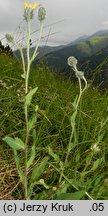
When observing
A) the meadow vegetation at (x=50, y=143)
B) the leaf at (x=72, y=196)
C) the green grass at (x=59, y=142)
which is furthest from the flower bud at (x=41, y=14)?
the leaf at (x=72, y=196)

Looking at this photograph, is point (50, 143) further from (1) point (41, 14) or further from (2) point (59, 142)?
(1) point (41, 14)

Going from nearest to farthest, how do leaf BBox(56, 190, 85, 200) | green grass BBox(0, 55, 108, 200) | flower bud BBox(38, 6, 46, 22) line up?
flower bud BBox(38, 6, 46, 22) < leaf BBox(56, 190, 85, 200) < green grass BBox(0, 55, 108, 200)

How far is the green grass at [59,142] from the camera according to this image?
274 cm

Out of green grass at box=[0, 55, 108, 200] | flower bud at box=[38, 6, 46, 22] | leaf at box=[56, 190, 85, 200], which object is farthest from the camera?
green grass at box=[0, 55, 108, 200]

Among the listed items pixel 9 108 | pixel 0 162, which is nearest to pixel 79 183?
pixel 0 162

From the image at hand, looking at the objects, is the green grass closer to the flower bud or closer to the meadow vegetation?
the meadow vegetation

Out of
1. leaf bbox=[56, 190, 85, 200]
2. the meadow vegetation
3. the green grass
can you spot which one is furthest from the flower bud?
leaf bbox=[56, 190, 85, 200]

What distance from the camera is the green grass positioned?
8.98ft

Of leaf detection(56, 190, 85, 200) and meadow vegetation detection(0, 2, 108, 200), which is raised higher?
meadow vegetation detection(0, 2, 108, 200)

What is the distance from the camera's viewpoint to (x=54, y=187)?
2650 mm

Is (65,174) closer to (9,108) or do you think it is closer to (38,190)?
(38,190)

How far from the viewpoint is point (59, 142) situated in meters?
3.37

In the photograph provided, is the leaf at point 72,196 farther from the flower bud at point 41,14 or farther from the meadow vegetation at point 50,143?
the flower bud at point 41,14

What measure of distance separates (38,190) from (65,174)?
0.74ft
